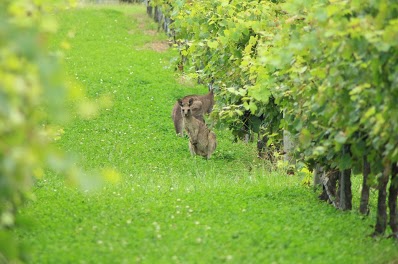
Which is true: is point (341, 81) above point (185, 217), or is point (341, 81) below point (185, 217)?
above

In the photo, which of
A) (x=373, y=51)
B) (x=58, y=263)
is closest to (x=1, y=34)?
(x=58, y=263)

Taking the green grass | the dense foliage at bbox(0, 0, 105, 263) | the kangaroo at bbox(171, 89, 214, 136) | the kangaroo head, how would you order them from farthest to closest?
the kangaroo at bbox(171, 89, 214, 136) → the kangaroo head → the green grass → the dense foliage at bbox(0, 0, 105, 263)

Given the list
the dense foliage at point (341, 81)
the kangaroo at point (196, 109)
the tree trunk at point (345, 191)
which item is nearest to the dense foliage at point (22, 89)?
the dense foliage at point (341, 81)

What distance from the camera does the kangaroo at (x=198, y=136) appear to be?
21.9m

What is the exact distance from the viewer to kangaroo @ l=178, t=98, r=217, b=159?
2192cm

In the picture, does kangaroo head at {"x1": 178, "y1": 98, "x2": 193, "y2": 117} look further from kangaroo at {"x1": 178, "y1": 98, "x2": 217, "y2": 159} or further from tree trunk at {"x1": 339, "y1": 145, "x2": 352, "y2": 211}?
tree trunk at {"x1": 339, "y1": 145, "x2": 352, "y2": 211}

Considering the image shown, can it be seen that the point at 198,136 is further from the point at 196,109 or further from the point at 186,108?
the point at 196,109

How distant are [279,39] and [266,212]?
2.52m

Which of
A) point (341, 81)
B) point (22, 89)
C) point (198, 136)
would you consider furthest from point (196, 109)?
point (22, 89)

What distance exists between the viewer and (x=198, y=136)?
21.9m

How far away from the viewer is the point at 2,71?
21.5 ft

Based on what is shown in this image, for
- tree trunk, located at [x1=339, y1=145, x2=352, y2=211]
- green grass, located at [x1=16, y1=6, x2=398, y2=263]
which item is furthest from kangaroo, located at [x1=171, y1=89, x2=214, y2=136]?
tree trunk, located at [x1=339, y1=145, x2=352, y2=211]

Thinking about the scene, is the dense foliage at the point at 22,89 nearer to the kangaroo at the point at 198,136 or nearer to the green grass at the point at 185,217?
the green grass at the point at 185,217

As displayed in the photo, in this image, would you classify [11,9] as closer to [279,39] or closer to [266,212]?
[279,39]
